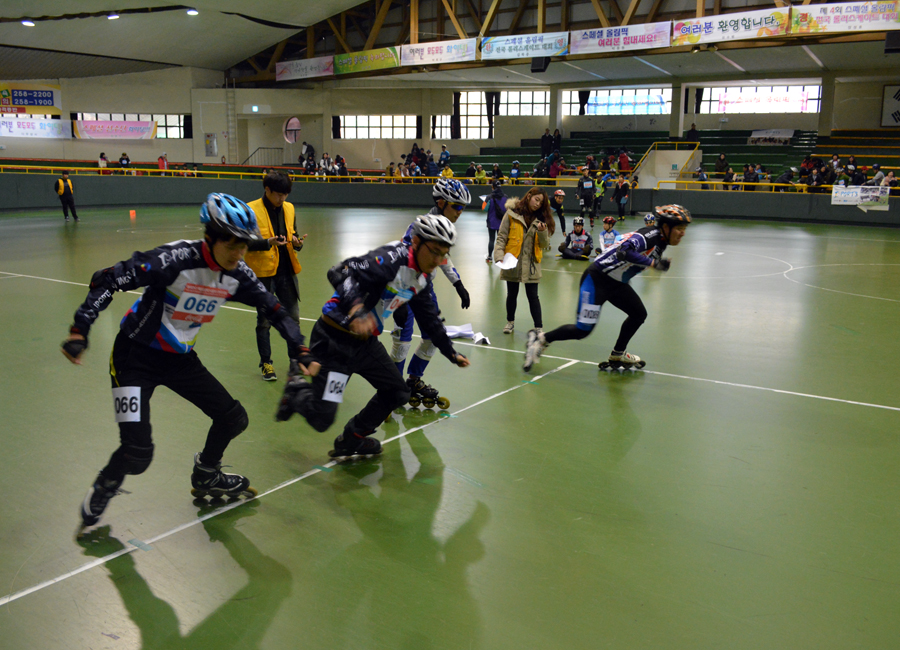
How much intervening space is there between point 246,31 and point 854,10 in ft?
84.9

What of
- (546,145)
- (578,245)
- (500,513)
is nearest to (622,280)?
(500,513)

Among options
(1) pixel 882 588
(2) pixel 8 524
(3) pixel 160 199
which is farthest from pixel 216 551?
(3) pixel 160 199

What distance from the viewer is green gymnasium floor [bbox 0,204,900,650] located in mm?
3156

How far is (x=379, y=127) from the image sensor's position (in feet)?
142

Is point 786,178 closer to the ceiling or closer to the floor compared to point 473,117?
closer to the floor

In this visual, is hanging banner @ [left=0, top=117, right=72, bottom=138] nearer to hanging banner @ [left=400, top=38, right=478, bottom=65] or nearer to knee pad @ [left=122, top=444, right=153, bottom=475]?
hanging banner @ [left=400, top=38, right=478, bottom=65]

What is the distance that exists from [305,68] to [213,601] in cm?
3761

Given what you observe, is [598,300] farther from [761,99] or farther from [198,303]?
[761,99]

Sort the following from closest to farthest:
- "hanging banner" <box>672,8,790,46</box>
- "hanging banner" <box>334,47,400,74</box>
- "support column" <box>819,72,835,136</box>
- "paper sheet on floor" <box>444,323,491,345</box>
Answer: "paper sheet on floor" <box>444,323,491,345</box>
"hanging banner" <box>672,8,790,46</box>
"support column" <box>819,72,835,136</box>
"hanging banner" <box>334,47,400,74</box>

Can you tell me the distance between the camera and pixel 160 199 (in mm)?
32906

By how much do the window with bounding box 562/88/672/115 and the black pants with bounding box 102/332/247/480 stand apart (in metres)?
40.1

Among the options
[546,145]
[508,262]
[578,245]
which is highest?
[546,145]

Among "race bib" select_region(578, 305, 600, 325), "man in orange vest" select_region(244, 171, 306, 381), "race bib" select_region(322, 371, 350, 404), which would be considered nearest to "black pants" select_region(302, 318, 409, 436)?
"race bib" select_region(322, 371, 350, 404)

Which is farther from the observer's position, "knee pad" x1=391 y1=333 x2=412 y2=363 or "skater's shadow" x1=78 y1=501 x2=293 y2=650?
"knee pad" x1=391 y1=333 x2=412 y2=363
